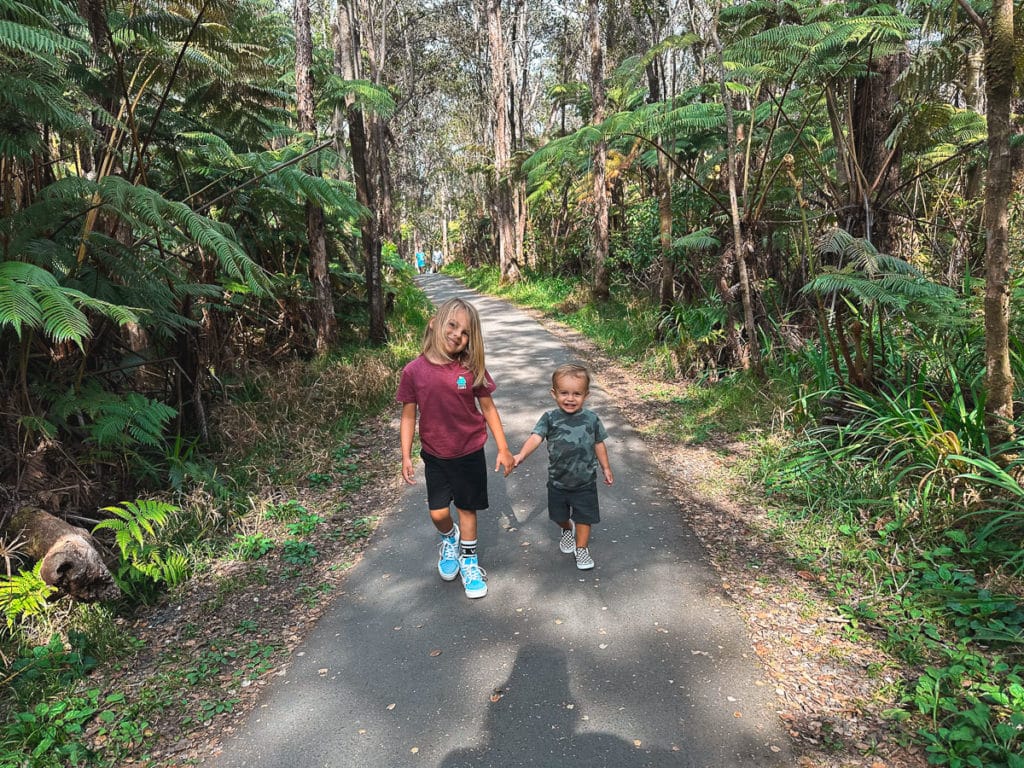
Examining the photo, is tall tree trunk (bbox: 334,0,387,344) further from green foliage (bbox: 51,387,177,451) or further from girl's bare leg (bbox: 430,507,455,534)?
girl's bare leg (bbox: 430,507,455,534)

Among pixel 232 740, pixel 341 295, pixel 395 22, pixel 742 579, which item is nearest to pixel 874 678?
pixel 742 579

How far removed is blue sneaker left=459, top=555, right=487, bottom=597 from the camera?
343cm

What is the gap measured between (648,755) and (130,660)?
2620 mm

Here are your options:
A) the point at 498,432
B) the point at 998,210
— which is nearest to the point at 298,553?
the point at 498,432

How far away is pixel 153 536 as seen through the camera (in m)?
3.80

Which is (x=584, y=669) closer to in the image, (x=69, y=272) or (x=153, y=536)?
(x=153, y=536)

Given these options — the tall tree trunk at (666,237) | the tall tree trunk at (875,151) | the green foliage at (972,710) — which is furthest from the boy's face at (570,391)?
the tall tree trunk at (666,237)

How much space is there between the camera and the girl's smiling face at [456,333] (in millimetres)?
3311

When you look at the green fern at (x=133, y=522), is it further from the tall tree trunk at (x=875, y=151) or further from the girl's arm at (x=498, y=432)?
the tall tree trunk at (x=875, y=151)

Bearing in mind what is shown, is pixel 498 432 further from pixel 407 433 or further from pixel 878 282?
pixel 878 282

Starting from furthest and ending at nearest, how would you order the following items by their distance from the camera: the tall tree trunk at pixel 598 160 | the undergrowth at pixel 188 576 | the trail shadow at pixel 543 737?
the tall tree trunk at pixel 598 160 < the undergrowth at pixel 188 576 < the trail shadow at pixel 543 737

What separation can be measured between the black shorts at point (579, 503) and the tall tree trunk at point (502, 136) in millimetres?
16510

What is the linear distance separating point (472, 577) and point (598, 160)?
10.4 metres

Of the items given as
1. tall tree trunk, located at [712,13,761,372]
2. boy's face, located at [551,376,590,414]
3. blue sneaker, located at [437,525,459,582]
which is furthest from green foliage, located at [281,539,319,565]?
tall tree trunk, located at [712,13,761,372]
